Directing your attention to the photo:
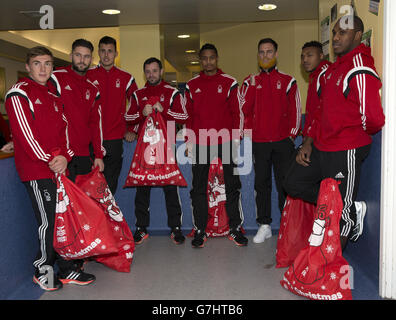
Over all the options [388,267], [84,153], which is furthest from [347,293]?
[84,153]

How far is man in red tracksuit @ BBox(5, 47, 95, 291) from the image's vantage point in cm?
215

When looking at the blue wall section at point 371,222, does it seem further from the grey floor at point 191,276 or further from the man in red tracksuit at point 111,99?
the man in red tracksuit at point 111,99


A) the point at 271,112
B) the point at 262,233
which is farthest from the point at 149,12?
the point at 262,233

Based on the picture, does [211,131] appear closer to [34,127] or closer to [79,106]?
[79,106]

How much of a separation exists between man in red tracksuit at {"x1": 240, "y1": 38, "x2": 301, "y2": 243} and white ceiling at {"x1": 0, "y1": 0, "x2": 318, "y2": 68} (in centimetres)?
147

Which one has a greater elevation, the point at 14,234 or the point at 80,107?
the point at 80,107

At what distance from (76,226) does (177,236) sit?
1.21 meters

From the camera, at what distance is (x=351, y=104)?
215cm

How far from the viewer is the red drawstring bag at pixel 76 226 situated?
2.21 meters

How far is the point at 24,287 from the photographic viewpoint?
2363 millimetres

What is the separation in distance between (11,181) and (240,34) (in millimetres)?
4630

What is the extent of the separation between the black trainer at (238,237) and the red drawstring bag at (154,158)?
641 mm
